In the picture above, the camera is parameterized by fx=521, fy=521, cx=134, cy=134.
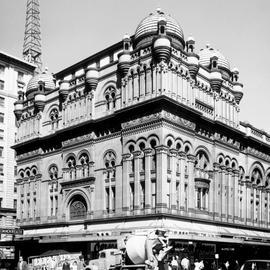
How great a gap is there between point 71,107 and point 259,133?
77.3 ft

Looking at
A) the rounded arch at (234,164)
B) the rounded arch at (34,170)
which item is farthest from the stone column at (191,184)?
the rounded arch at (34,170)

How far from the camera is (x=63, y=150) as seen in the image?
191 ft

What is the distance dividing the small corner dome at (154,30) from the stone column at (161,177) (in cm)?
1135

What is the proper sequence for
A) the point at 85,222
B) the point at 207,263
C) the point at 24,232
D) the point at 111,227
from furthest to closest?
1. the point at 24,232
2. the point at 85,222
3. the point at 111,227
4. the point at 207,263

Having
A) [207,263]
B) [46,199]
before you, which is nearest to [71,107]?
[46,199]

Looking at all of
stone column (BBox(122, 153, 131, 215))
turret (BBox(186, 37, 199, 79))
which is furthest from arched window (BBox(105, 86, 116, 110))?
turret (BBox(186, 37, 199, 79))

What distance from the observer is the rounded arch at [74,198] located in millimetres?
53844

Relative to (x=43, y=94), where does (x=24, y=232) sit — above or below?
below

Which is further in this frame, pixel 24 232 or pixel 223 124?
pixel 24 232

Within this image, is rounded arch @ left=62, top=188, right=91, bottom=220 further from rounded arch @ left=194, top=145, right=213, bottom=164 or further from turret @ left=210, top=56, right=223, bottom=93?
turret @ left=210, top=56, right=223, bottom=93

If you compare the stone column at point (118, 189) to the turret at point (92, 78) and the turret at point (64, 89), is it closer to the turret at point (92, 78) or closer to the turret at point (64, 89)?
the turret at point (92, 78)

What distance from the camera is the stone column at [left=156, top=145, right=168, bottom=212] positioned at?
45750mm

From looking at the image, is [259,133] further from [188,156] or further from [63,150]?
[63,150]

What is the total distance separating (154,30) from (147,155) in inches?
510
